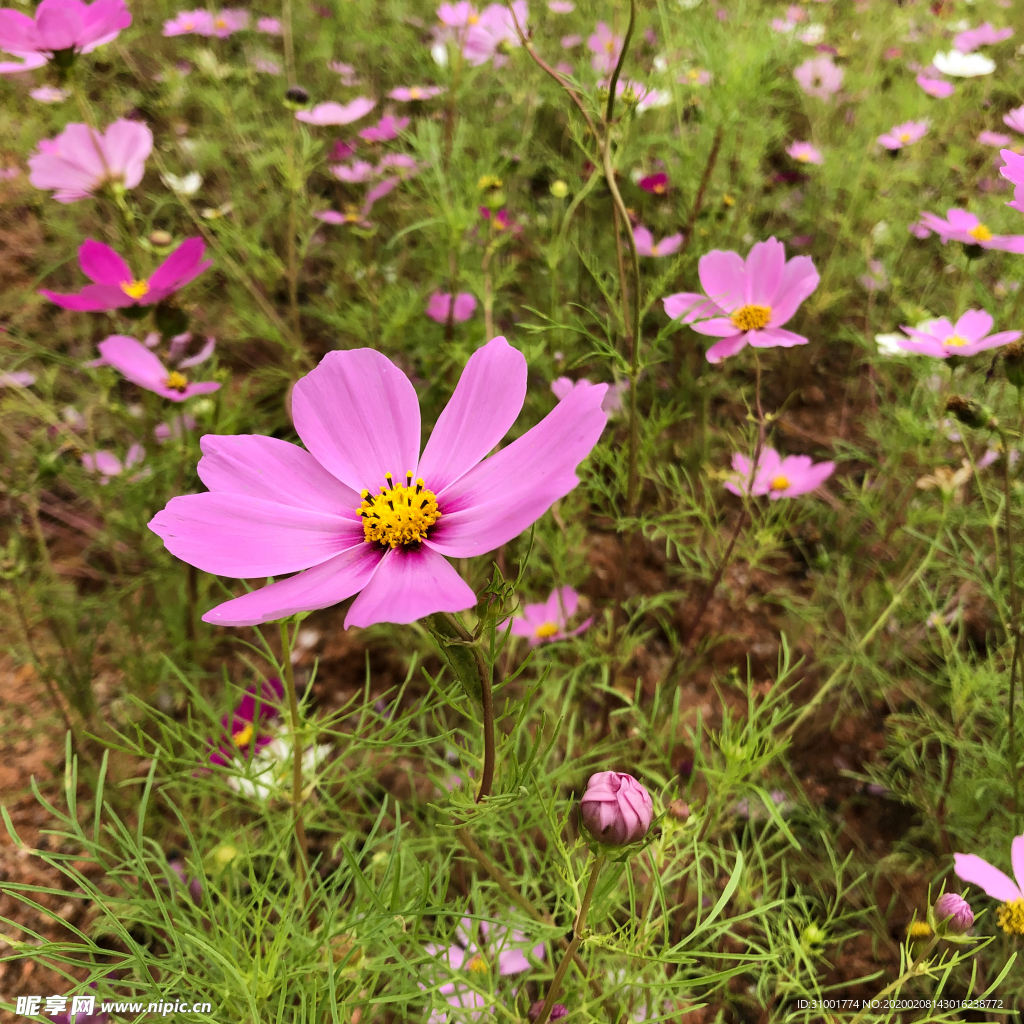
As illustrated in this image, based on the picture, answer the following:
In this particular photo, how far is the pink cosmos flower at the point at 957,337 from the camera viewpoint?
768 mm

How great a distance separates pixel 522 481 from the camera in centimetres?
40

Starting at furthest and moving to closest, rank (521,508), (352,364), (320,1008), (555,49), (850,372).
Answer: (555,49) → (850,372) → (320,1008) → (352,364) → (521,508)

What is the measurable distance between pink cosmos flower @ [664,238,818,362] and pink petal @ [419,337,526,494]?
42cm

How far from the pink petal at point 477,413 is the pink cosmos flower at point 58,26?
0.70m

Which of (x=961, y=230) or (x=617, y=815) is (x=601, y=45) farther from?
(x=617, y=815)

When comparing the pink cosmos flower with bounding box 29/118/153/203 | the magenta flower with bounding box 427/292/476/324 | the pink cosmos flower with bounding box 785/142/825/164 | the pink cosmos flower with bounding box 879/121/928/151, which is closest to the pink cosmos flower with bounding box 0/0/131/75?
the pink cosmos flower with bounding box 29/118/153/203

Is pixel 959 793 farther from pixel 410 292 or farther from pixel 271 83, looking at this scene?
pixel 271 83

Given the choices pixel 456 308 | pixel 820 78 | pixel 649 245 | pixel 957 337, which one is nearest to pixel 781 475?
pixel 957 337

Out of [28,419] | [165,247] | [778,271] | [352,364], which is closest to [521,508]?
[352,364]

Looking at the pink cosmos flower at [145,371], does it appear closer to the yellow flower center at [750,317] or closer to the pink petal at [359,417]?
the pink petal at [359,417]

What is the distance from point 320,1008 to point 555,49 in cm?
242

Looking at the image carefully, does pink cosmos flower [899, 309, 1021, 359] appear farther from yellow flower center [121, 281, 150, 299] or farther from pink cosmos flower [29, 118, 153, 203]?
pink cosmos flower [29, 118, 153, 203]

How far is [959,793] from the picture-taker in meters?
0.95

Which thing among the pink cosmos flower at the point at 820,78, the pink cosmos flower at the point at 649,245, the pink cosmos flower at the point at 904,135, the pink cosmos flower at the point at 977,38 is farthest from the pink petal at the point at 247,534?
the pink cosmos flower at the point at 977,38
